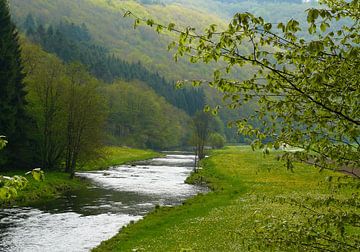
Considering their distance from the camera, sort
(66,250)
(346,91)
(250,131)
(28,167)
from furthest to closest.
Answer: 1. (28,167)
2. (66,250)
3. (250,131)
4. (346,91)

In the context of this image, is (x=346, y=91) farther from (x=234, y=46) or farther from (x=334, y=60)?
(x=234, y=46)

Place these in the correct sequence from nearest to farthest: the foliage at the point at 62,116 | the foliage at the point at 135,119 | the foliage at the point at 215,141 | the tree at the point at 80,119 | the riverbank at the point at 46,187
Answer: the riverbank at the point at 46,187 < the foliage at the point at 62,116 < the tree at the point at 80,119 < the foliage at the point at 135,119 < the foliage at the point at 215,141

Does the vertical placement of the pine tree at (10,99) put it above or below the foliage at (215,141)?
above

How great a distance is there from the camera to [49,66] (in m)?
63.6

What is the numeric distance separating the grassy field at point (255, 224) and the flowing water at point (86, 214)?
2.24m

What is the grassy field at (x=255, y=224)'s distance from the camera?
23.3 feet

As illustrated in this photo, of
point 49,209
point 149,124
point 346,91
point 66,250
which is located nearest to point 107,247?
point 66,250


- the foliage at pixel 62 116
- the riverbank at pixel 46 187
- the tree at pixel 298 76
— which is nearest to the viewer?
the tree at pixel 298 76

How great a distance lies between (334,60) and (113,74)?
193 metres

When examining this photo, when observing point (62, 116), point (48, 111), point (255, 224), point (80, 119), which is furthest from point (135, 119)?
point (255, 224)

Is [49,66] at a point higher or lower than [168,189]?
higher

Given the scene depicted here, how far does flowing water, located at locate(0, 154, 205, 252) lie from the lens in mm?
25938

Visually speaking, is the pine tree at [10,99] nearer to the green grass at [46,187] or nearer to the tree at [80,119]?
the green grass at [46,187]

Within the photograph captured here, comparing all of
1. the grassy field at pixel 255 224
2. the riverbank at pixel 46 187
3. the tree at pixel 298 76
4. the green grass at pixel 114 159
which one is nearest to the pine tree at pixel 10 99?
the riverbank at pixel 46 187
